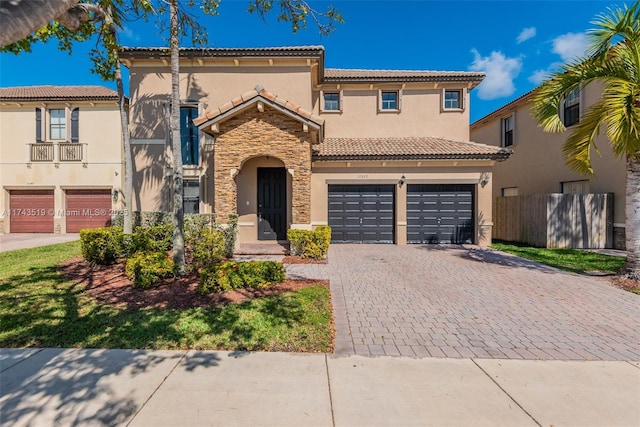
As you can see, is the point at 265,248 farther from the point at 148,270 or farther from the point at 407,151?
the point at 407,151

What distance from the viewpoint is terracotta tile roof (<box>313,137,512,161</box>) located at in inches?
473

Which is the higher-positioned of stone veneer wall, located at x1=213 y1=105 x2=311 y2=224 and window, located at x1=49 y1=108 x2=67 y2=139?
window, located at x1=49 y1=108 x2=67 y2=139

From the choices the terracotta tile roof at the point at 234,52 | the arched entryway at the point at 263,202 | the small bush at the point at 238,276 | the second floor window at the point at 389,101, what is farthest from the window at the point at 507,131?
the small bush at the point at 238,276

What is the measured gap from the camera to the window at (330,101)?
49.6 ft

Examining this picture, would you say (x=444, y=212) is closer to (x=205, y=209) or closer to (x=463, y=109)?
(x=463, y=109)

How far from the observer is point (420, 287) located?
6.84m

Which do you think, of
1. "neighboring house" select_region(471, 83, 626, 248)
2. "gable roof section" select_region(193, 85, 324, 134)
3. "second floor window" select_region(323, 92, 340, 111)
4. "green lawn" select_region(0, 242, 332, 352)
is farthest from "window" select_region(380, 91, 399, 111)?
"green lawn" select_region(0, 242, 332, 352)

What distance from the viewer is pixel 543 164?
1505cm

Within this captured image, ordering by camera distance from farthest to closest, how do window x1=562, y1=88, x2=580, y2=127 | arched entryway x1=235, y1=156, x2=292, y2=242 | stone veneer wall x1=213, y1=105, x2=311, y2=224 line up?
window x1=562, y1=88, x2=580, y2=127 → arched entryway x1=235, y1=156, x2=292, y2=242 → stone veneer wall x1=213, y1=105, x2=311, y2=224

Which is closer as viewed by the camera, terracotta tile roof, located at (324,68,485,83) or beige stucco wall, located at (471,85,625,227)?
beige stucco wall, located at (471,85,625,227)

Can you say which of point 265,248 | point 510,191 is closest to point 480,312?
point 265,248

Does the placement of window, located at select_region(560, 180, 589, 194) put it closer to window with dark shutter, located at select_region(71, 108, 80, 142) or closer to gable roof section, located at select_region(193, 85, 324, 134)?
gable roof section, located at select_region(193, 85, 324, 134)

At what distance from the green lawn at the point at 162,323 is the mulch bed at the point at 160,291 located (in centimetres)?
25

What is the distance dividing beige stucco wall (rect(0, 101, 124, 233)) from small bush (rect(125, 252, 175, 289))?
11718mm
